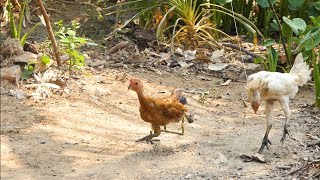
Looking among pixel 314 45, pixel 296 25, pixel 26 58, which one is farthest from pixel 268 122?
pixel 26 58

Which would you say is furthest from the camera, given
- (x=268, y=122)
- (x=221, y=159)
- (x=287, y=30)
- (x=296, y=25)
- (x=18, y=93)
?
(x=287, y=30)

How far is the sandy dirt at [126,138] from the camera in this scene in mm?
4289

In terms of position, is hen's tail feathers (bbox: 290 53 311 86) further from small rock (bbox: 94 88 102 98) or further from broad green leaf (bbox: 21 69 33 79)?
broad green leaf (bbox: 21 69 33 79)

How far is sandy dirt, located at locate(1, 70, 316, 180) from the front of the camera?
4289mm

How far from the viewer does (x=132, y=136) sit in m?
5.02

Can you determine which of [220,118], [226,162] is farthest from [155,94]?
[226,162]

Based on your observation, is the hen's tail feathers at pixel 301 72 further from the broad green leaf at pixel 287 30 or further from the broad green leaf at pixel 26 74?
the broad green leaf at pixel 26 74

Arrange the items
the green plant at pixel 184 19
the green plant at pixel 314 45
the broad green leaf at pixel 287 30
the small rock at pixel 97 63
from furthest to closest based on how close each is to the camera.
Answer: the green plant at pixel 184 19, the small rock at pixel 97 63, the broad green leaf at pixel 287 30, the green plant at pixel 314 45

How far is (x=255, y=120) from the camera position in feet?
18.1

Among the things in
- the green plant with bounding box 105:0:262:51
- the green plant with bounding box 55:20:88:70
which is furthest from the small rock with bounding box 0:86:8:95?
the green plant with bounding box 105:0:262:51

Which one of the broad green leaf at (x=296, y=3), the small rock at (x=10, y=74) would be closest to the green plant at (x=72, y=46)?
the small rock at (x=10, y=74)

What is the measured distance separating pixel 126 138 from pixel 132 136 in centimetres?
8

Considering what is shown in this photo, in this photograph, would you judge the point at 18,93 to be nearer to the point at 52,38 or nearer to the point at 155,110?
the point at 52,38

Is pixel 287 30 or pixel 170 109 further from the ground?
pixel 287 30
